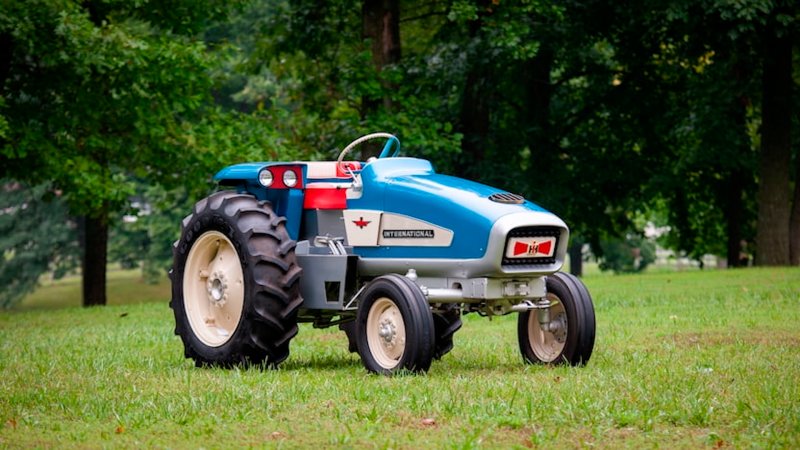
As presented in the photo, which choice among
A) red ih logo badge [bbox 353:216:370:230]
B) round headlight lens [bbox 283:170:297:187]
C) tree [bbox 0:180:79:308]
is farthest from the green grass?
tree [bbox 0:180:79:308]

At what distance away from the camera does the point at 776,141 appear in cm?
2527

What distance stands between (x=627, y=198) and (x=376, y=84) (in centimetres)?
1018

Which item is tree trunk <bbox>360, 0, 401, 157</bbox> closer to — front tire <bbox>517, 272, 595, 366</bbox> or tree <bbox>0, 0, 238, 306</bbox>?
tree <bbox>0, 0, 238, 306</bbox>

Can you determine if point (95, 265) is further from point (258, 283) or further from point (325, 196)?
point (258, 283)

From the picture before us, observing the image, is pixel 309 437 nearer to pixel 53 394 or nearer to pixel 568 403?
pixel 568 403

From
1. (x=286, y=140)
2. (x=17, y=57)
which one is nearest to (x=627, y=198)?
(x=286, y=140)

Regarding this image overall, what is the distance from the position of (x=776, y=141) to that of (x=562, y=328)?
630 inches

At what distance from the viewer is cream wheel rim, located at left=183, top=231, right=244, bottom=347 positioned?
443 inches

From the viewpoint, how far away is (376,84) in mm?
24109

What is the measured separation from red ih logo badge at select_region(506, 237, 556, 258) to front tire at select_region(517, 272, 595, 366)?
1.40 ft

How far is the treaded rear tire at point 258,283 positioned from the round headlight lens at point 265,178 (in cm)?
17

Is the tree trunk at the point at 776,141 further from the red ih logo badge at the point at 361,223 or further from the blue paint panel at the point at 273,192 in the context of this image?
the red ih logo badge at the point at 361,223

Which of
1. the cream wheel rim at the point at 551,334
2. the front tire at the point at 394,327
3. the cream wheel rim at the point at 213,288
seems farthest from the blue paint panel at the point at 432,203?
the cream wheel rim at the point at 213,288

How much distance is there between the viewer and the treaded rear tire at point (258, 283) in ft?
34.3
